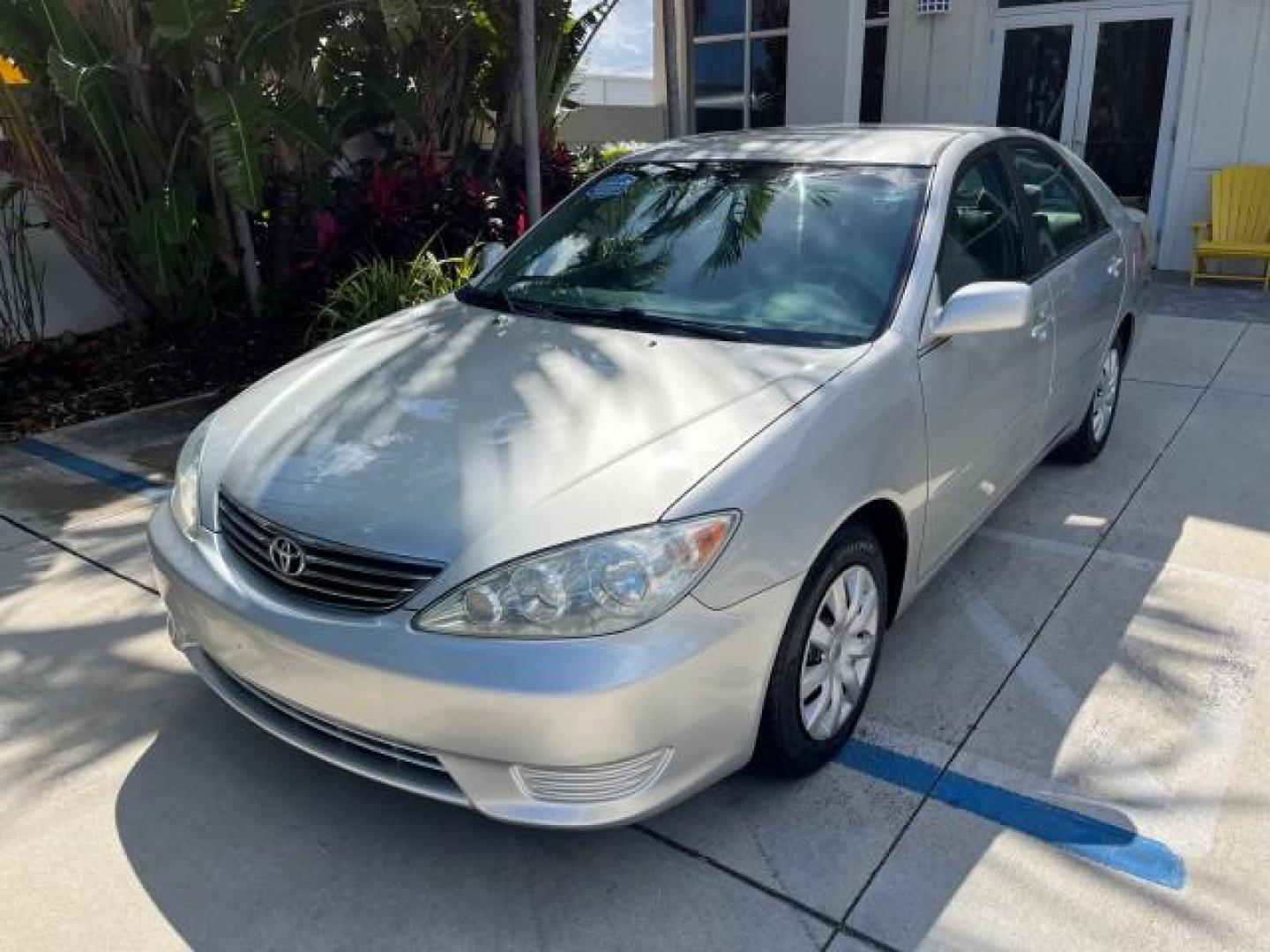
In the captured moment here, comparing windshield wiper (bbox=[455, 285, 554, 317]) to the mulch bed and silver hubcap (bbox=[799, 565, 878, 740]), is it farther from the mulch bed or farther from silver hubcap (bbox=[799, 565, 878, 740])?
the mulch bed

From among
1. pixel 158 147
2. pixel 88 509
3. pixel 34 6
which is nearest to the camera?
pixel 88 509

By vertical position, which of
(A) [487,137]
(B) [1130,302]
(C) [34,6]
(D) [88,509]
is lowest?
(D) [88,509]

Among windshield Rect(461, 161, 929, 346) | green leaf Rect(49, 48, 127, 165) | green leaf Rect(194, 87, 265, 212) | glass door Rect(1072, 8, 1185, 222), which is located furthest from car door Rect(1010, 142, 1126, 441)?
glass door Rect(1072, 8, 1185, 222)

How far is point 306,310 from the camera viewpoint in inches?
293

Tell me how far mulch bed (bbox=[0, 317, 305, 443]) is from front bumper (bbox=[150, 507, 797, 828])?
467 cm

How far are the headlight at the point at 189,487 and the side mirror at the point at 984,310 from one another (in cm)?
222

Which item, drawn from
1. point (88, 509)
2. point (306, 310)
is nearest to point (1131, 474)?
point (88, 509)

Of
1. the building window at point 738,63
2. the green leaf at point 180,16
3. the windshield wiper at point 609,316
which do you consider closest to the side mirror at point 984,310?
the windshield wiper at point 609,316

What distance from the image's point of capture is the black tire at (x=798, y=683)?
2.55 m

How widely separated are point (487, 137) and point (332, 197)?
2.87 meters

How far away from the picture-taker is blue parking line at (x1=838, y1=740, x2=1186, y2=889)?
254 centimetres

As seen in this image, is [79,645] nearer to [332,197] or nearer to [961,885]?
[961,885]

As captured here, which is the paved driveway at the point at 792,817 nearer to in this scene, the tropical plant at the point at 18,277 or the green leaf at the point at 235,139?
the green leaf at the point at 235,139

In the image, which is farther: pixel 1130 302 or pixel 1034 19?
pixel 1034 19
